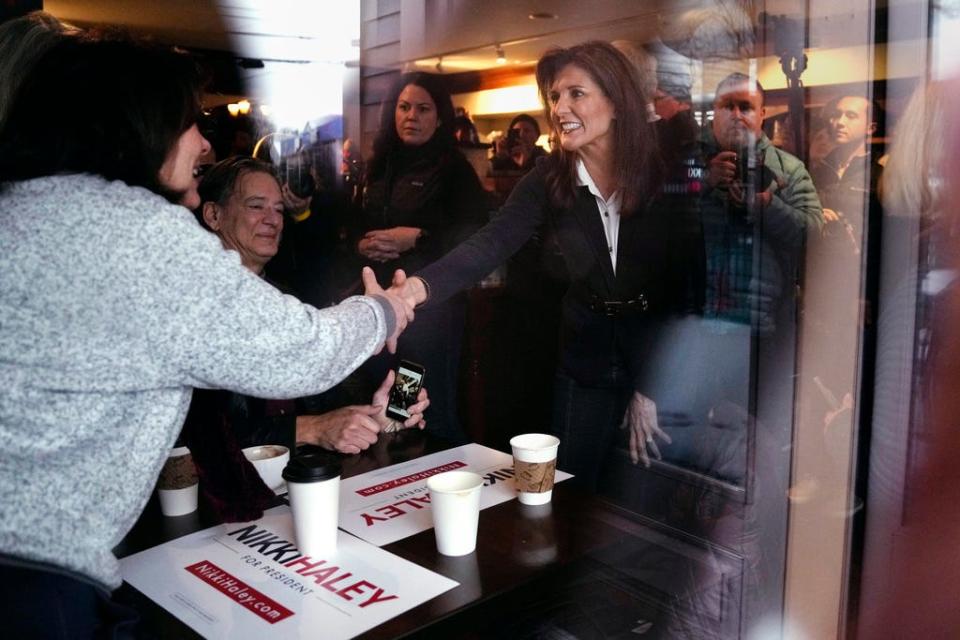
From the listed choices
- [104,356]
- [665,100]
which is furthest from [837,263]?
[104,356]

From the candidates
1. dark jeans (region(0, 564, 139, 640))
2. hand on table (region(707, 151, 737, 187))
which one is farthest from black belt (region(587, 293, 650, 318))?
dark jeans (region(0, 564, 139, 640))

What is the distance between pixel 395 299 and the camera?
5.94 feet

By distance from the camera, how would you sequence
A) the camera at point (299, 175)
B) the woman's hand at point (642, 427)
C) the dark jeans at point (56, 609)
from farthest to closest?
the camera at point (299, 175) → the woman's hand at point (642, 427) → the dark jeans at point (56, 609)

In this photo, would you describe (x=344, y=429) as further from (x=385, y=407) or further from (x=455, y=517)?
(x=455, y=517)

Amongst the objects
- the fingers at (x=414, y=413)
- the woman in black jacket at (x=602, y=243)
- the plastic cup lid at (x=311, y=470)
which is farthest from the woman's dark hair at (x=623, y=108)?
the plastic cup lid at (x=311, y=470)

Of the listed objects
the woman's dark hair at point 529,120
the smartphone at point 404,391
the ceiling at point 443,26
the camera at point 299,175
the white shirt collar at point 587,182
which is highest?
the ceiling at point 443,26

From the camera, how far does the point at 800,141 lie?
64.6 inches

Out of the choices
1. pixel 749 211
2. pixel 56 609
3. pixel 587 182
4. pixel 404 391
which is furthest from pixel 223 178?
pixel 56 609

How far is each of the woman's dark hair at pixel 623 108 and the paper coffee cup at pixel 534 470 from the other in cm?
73

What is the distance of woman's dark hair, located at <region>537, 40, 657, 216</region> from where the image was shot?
1.95 metres

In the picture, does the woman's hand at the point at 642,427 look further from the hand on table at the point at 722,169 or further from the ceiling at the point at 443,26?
the ceiling at the point at 443,26

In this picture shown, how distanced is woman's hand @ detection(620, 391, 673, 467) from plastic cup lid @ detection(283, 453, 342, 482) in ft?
3.14

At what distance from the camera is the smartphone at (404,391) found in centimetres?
214

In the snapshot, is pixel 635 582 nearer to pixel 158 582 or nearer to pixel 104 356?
pixel 158 582
